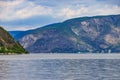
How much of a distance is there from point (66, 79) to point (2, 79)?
11.5 metres

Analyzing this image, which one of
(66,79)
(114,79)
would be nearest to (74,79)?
(66,79)

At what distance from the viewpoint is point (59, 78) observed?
253ft

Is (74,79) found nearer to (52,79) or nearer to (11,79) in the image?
(52,79)

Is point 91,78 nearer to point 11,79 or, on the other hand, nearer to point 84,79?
point 84,79

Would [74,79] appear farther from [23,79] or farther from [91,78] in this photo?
[23,79]

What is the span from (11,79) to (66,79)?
32.1 ft

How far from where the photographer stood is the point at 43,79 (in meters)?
75.1

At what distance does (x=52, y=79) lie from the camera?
74.9 m

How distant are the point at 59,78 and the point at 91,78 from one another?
228 inches

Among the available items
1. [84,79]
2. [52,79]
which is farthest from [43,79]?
[84,79]

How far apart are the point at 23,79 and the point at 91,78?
39.9 feet

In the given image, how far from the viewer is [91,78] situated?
76.4 meters

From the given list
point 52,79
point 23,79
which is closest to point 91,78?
point 52,79

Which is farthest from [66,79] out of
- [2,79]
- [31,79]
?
[2,79]
